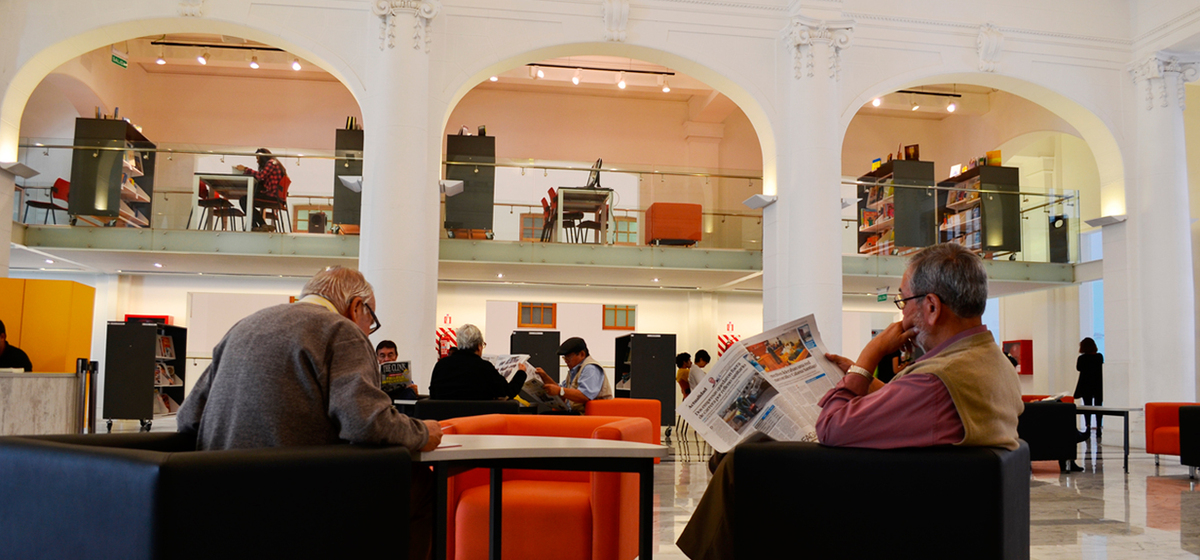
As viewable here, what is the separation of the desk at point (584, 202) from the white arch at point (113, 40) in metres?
3.63

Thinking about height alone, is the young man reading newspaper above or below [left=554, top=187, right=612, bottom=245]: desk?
below

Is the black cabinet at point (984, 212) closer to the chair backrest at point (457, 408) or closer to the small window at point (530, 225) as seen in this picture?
the small window at point (530, 225)

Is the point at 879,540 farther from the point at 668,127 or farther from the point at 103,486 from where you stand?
the point at 668,127

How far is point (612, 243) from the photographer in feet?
41.2

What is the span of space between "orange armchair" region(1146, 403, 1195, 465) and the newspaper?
751cm

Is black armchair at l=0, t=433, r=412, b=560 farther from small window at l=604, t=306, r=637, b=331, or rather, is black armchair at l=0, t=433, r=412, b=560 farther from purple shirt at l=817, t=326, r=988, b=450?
small window at l=604, t=306, r=637, b=331

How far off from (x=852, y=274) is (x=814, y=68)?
3.67m

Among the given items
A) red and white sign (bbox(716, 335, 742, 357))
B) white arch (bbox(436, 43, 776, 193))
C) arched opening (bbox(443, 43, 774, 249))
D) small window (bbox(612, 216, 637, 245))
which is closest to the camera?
white arch (bbox(436, 43, 776, 193))

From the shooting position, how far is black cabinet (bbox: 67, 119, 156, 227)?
1073 cm

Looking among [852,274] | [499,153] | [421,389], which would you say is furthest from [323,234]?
[852,274]

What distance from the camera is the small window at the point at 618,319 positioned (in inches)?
655

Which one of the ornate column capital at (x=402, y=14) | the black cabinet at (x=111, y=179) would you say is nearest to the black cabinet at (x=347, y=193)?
the ornate column capital at (x=402, y=14)

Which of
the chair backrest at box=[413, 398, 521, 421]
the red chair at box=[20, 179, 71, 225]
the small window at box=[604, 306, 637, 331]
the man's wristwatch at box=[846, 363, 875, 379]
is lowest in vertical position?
the chair backrest at box=[413, 398, 521, 421]

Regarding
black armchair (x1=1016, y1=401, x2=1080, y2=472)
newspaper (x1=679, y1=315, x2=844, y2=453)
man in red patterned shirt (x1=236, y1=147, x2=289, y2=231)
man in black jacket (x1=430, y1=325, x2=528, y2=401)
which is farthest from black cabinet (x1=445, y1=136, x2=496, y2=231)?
newspaper (x1=679, y1=315, x2=844, y2=453)
